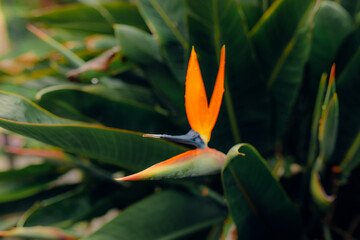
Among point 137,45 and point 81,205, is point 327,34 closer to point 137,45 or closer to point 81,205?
point 137,45

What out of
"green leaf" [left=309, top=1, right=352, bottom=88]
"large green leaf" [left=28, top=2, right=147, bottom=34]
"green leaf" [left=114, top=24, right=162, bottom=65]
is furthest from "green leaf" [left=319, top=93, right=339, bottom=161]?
"large green leaf" [left=28, top=2, right=147, bottom=34]

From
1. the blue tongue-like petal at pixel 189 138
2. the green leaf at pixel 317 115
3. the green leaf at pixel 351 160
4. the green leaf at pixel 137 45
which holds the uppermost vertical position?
the green leaf at pixel 137 45

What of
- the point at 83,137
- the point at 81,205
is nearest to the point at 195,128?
the point at 83,137

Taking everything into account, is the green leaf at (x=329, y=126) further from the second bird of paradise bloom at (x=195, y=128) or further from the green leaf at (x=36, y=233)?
the green leaf at (x=36, y=233)

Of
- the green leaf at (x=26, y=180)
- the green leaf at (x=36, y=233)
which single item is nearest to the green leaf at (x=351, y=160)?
the green leaf at (x=36, y=233)

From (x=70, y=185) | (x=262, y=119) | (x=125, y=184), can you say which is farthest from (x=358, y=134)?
(x=70, y=185)

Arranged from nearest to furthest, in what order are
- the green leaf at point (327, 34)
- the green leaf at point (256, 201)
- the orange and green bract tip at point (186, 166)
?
the orange and green bract tip at point (186, 166), the green leaf at point (256, 201), the green leaf at point (327, 34)

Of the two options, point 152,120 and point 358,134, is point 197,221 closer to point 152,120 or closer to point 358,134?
point 152,120
